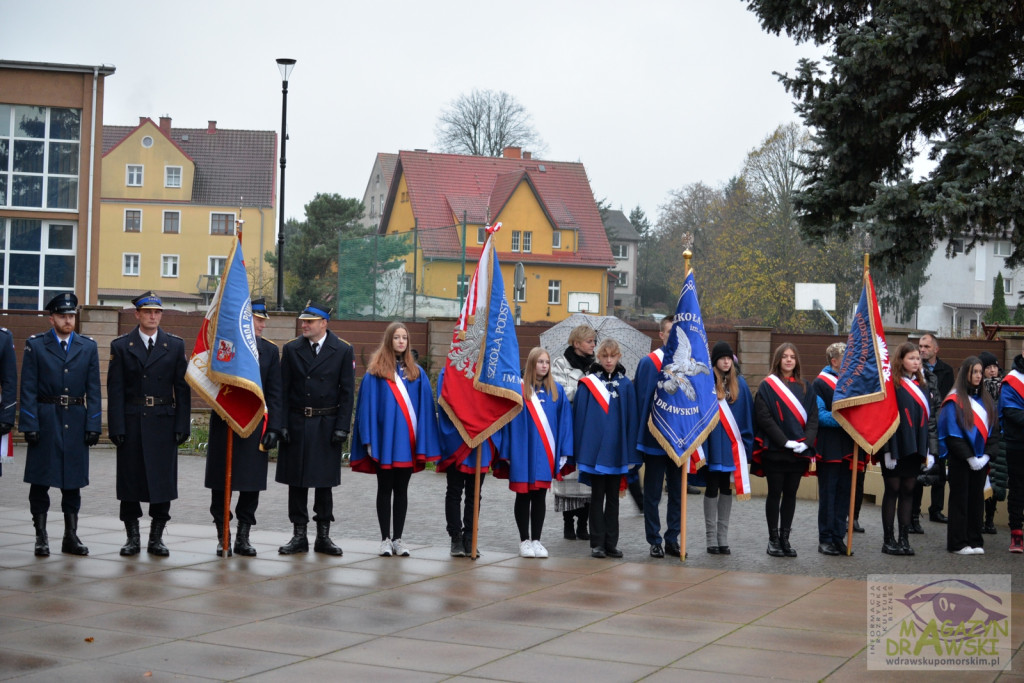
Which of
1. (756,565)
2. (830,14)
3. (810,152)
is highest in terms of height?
(830,14)

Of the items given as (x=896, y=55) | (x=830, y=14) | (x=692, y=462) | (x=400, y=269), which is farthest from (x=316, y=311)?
(x=400, y=269)

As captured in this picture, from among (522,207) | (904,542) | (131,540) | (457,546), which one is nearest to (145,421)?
(131,540)

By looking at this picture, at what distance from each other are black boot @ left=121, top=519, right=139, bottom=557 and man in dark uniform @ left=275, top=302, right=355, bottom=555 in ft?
3.81

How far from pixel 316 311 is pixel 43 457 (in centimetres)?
248

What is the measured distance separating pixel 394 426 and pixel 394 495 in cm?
61

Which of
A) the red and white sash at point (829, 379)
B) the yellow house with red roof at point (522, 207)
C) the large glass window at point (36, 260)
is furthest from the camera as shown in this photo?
the yellow house with red roof at point (522, 207)

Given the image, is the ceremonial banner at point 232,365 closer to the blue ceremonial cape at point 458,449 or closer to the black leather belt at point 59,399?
the black leather belt at point 59,399

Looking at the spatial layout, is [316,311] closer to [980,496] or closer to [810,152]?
[980,496]

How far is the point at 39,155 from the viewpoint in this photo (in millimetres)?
30062

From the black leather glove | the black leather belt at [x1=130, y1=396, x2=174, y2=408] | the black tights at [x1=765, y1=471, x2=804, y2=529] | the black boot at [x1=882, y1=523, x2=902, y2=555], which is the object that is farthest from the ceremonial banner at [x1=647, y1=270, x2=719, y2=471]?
the black leather belt at [x1=130, y1=396, x2=174, y2=408]

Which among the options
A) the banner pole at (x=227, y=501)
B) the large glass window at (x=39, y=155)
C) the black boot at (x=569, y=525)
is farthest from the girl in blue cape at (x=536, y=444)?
the large glass window at (x=39, y=155)

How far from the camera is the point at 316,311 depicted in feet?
32.0

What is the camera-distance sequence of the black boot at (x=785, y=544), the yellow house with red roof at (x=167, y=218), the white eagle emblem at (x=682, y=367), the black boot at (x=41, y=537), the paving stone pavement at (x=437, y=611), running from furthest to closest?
the yellow house with red roof at (x=167, y=218) < the black boot at (x=785, y=544) < the white eagle emblem at (x=682, y=367) < the black boot at (x=41, y=537) < the paving stone pavement at (x=437, y=611)

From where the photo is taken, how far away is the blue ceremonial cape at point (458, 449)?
32.0ft
